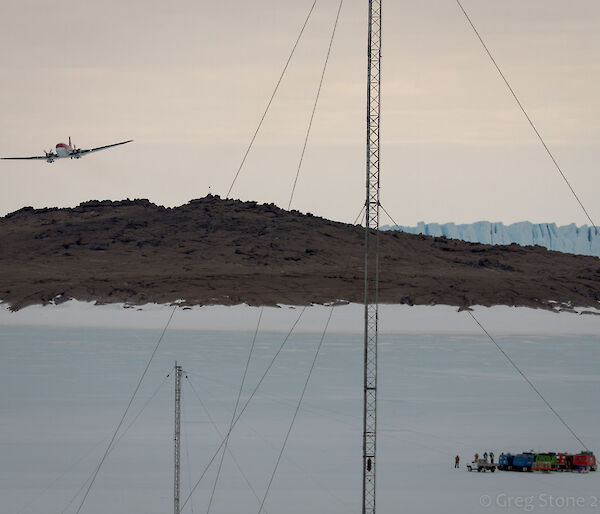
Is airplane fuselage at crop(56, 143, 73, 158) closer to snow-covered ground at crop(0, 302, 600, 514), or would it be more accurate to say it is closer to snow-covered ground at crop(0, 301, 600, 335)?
snow-covered ground at crop(0, 302, 600, 514)

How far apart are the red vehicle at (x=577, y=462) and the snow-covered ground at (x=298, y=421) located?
0.82 m

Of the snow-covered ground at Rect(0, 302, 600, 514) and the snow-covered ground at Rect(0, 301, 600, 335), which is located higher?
the snow-covered ground at Rect(0, 301, 600, 335)

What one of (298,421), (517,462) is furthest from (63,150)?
(517,462)

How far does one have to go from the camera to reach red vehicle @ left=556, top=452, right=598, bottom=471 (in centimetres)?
5853

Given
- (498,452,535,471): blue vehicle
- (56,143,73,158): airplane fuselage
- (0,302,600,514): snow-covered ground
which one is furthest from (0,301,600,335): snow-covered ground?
(498,452,535,471): blue vehicle

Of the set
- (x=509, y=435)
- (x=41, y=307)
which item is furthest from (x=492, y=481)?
(x=41, y=307)

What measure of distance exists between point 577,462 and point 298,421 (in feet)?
63.3

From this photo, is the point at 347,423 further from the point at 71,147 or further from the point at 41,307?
the point at 41,307

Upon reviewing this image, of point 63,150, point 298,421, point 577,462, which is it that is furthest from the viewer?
point 63,150

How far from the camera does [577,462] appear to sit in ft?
193

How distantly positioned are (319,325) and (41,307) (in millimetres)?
45544

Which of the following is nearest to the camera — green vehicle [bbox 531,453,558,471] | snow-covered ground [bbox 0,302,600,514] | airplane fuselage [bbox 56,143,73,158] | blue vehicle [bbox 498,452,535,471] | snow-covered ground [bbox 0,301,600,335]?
snow-covered ground [bbox 0,302,600,514]

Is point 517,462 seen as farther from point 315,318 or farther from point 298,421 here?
point 315,318

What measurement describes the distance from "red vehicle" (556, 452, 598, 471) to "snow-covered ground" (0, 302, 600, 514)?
2.69 ft
